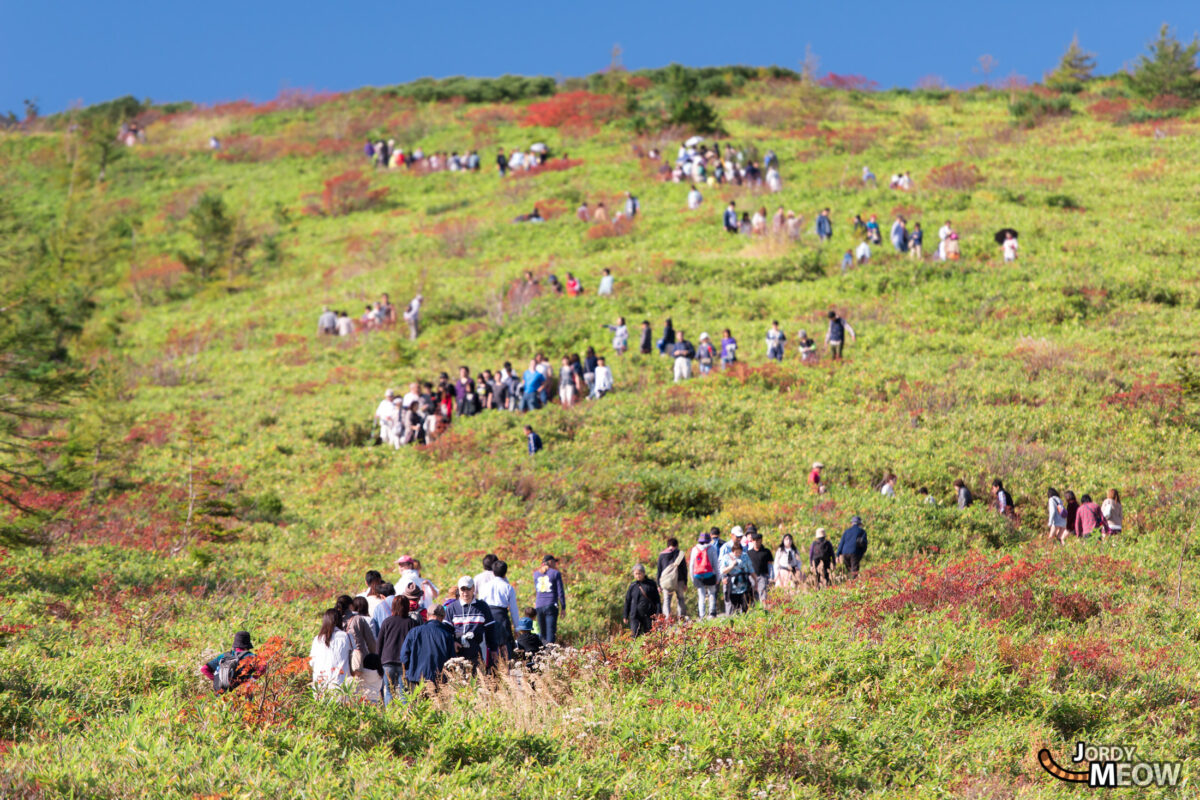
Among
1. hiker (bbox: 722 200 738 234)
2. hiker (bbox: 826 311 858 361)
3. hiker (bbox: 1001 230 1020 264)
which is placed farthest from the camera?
hiker (bbox: 722 200 738 234)

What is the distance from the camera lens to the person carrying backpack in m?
13.1

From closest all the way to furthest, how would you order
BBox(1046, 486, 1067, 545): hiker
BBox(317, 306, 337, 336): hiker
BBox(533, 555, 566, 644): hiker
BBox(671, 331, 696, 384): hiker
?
BBox(533, 555, 566, 644): hiker, BBox(1046, 486, 1067, 545): hiker, BBox(671, 331, 696, 384): hiker, BBox(317, 306, 337, 336): hiker

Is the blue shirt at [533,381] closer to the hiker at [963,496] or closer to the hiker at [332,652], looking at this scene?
the hiker at [963,496]

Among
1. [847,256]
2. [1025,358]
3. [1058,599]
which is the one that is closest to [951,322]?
[1025,358]

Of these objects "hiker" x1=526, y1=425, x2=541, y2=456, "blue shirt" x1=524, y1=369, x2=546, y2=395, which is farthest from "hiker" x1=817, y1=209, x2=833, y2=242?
"hiker" x1=526, y1=425, x2=541, y2=456

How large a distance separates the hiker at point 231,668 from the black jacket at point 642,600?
4868mm

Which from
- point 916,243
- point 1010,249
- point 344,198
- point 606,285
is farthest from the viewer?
point 344,198

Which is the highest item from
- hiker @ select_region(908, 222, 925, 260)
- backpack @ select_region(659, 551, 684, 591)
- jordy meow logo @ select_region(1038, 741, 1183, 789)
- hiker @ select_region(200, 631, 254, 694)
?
hiker @ select_region(908, 222, 925, 260)

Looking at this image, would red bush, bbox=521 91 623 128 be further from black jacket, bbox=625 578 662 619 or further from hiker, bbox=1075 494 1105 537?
black jacket, bbox=625 578 662 619

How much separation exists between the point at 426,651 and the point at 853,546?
7740 mm

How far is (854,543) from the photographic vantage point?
1392 centimetres

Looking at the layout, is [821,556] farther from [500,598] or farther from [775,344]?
[775,344]

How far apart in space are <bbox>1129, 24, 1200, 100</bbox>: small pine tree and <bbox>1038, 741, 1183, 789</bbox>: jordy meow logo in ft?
176

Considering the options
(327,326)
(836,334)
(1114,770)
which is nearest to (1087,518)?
(1114,770)
